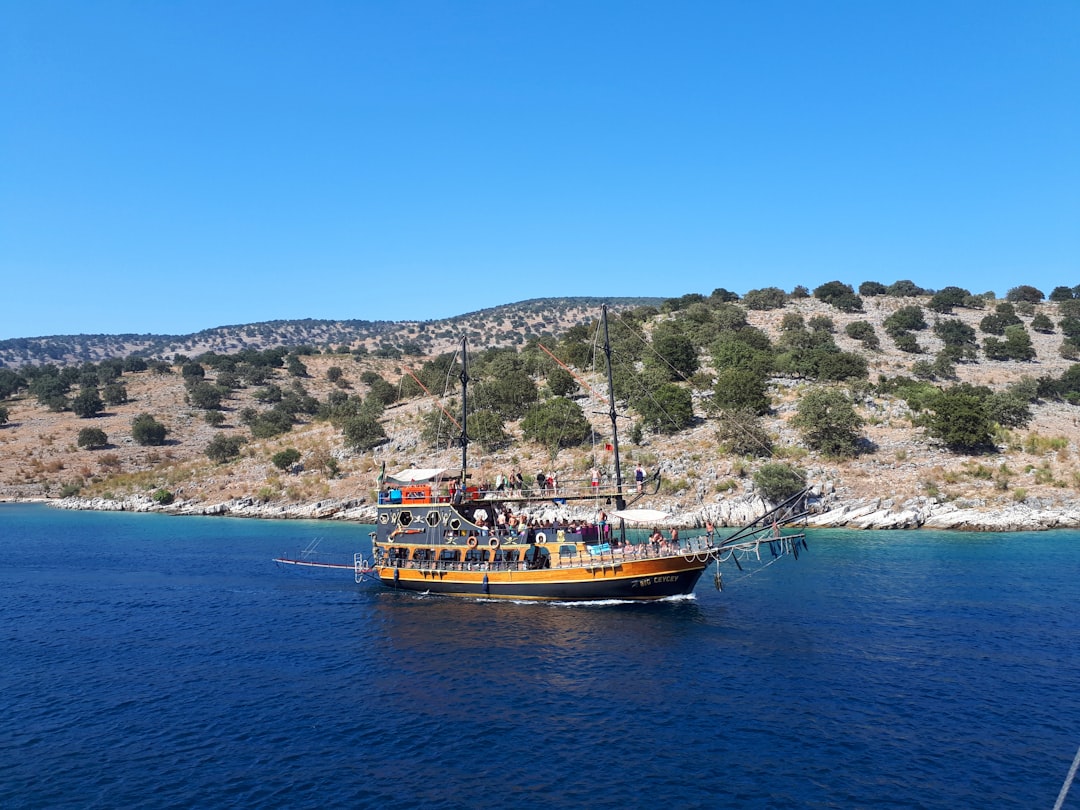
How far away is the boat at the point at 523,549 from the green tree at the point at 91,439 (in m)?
87.7

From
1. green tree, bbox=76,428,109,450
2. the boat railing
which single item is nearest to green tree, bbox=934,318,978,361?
the boat railing

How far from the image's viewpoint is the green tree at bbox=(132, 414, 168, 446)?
385ft

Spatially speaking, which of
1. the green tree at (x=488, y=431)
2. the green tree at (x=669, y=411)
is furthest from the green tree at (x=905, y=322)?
the green tree at (x=488, y=431)

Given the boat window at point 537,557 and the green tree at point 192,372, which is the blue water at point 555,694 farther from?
the green tree at point 192,372

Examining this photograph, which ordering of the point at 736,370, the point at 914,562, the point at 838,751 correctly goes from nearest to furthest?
the point at 838,751, the point at 914,562, the point at 736,370

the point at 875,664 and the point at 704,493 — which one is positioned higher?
the point at 704,493

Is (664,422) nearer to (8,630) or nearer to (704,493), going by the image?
(704,493)

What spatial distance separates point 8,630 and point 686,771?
3654 centimetres

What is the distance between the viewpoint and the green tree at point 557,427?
83.9 metres

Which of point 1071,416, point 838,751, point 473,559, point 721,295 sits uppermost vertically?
point 721,295

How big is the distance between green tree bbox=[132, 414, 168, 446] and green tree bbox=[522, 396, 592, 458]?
2596 inches

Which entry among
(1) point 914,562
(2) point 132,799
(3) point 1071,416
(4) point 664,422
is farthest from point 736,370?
(2) point 132,799

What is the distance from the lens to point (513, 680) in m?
30.2

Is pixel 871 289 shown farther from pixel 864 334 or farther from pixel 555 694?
pixel 555 694
